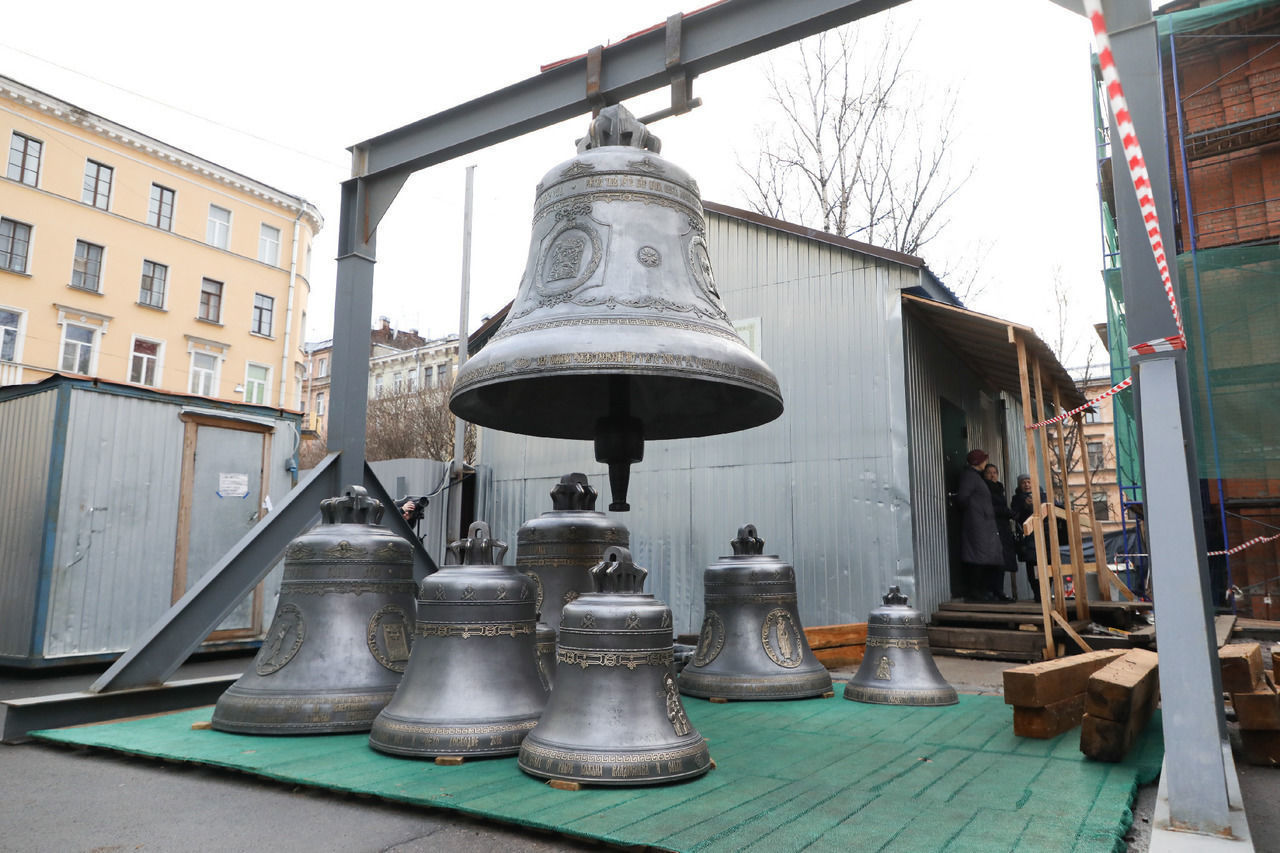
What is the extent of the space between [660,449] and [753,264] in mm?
2805

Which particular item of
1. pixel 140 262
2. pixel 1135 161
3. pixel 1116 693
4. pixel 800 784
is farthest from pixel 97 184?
pixel 1116 693

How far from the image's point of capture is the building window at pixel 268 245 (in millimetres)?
34062

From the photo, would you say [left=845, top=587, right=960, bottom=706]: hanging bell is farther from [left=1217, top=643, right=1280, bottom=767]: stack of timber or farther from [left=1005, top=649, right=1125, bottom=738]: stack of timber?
[left=1217, top=643, right=1280, bottom=767]: stack of timber

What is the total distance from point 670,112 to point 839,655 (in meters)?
5.37

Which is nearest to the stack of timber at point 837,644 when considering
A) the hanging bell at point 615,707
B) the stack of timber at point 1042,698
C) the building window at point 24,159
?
the stack of timber at point 1042,698

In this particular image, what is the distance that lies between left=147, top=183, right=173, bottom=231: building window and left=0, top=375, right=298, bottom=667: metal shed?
24738 mm

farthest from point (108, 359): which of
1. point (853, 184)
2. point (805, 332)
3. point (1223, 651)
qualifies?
point (1223, 651)

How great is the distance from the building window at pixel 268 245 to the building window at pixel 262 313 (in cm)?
150

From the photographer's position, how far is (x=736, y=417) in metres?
5.36

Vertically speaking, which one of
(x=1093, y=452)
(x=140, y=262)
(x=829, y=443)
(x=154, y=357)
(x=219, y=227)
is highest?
(x=219, y=227)

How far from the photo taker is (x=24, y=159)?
27219 millimetres

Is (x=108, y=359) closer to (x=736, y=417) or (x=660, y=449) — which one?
(x=660, y=449)

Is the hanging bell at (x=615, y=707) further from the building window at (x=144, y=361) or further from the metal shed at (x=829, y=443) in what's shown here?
the building window at (x=144, y=361)

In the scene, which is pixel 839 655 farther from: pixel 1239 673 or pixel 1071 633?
pixel 1239 673
